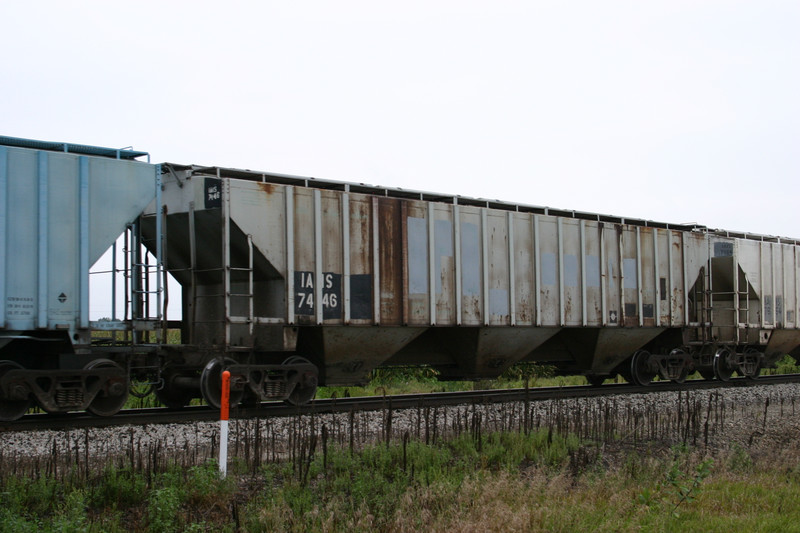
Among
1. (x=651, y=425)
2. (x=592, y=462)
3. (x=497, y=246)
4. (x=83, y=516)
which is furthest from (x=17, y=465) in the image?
(x=497, y=246)

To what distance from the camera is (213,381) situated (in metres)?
12.0

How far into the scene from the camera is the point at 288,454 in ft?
28.9

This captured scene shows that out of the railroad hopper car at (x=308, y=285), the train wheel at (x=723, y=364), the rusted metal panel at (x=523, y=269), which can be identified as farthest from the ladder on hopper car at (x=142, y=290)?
the train wheel at (x=723, y=364)

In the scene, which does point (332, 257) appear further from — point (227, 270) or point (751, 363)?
point (751, 363)

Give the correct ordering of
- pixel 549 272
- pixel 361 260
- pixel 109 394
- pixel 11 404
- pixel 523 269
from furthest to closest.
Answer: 1. pixel 549 272
2. pixel 523 269
3. pixel 361 260
4. pixel 109 394
5. pixel 11 404

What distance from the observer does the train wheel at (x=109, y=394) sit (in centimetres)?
1098

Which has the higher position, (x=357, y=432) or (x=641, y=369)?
(x=641, y=369)

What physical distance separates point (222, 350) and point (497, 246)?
6.19 metres

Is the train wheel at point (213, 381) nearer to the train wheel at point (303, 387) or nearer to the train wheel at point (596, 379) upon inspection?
the train wheel at point (303, 387)

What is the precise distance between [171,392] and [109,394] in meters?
1.89

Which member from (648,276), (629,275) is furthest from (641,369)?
(629,275)

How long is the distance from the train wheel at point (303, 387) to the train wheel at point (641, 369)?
9033 millimetres

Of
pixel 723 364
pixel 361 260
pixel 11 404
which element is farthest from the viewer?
pixel 723 364

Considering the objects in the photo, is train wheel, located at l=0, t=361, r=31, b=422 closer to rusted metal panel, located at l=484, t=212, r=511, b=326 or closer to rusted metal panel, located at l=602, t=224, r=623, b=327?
rusted metal panel, located at l=484, t=212, r=511, b=326
